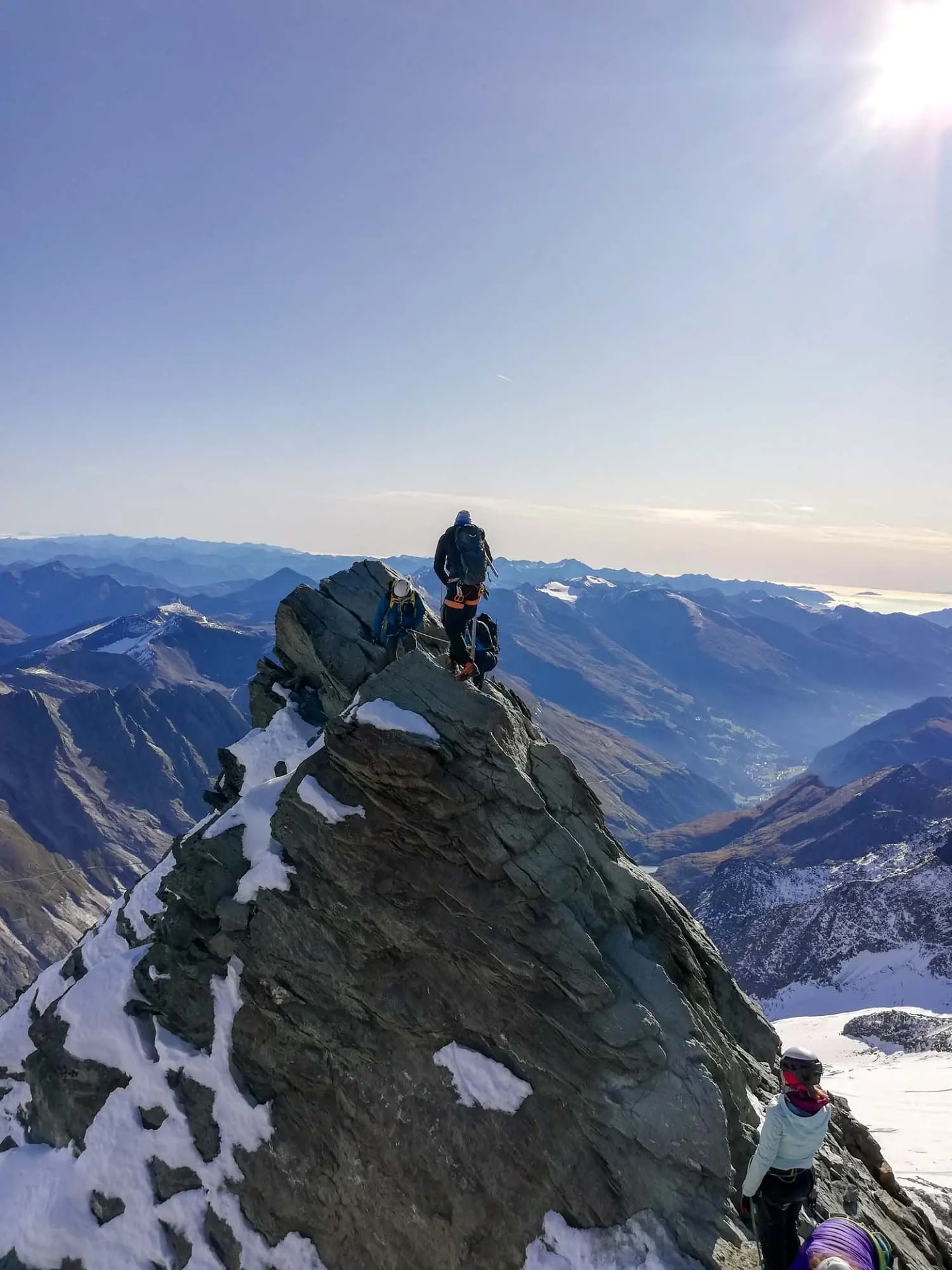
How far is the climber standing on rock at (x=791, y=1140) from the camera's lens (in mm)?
11133

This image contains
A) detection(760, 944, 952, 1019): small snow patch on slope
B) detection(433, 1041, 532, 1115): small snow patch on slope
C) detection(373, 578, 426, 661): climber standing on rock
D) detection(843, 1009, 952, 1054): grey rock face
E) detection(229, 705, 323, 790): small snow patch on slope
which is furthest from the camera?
detection(760, 944, 952, 1019): small snow patch on slope

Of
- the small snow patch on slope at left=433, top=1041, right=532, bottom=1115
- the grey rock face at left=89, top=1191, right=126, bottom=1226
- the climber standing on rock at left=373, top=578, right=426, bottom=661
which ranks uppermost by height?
the climber standing on rock at left=373, top=578, right=426, bottom=661

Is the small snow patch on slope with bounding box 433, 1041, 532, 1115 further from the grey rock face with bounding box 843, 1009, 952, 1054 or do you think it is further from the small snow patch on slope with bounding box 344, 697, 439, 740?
the grey rock face with bounding box 843, 1009, 952, 1054

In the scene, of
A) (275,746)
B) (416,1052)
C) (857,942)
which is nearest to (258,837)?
(275,746)

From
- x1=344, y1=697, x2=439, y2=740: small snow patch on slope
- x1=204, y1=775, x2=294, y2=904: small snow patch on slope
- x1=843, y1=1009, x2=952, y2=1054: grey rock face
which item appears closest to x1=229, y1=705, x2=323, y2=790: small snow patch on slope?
x1=204, y1=775, x2=294, y2=904: small snow patch on slope

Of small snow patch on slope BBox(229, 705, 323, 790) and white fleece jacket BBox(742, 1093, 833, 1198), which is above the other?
small snow patch on slope BBox(229, 705, 323, 790)

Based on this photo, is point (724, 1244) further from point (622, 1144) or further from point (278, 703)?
point (278, 703)

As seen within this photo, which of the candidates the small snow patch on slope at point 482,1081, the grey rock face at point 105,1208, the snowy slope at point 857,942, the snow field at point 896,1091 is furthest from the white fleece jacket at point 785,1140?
the snowy slope at point 857,942

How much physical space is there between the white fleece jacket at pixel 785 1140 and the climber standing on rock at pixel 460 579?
12492 mm

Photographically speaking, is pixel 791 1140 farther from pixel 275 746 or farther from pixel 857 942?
pixel 857 942

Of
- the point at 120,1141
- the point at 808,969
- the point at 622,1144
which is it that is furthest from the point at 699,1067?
the point at 808,969

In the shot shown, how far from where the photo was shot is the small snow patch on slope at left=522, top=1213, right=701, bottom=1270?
14.3 meters

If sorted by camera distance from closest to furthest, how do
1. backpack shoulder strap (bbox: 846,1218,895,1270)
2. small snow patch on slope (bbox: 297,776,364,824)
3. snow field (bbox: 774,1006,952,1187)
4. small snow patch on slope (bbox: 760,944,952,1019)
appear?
backpack shoulder strap (bbox: 846,1218,895,1270), small snow patch on slope (bbox: 297,776,364,824), snow field (bbox: 774,1006,952,1187), small snow patch on slope (bbox: 760,944,952,1019)

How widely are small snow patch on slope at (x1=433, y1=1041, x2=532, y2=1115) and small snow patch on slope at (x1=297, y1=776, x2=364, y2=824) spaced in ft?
22.5
